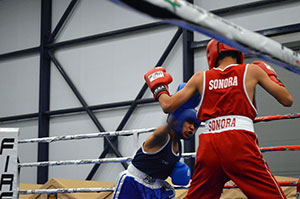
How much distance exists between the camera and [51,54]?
916 cm

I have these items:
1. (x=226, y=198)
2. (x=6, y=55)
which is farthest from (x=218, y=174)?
(x=6, y=55)

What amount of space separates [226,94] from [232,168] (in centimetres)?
33

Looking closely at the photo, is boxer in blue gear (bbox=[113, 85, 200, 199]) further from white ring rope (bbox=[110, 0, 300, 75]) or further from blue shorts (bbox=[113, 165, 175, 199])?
white ring rope (bbox=[110, 0, 300, 75])

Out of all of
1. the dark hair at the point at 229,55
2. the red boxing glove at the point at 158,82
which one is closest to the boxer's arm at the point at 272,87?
the dark hair at the point at 229,55

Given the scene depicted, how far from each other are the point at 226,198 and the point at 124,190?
148cm

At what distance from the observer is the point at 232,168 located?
218 cm

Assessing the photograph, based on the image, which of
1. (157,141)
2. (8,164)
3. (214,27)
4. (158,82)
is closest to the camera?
(214,27)

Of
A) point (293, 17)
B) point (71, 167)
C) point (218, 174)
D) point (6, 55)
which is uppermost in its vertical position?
point (6, 55)

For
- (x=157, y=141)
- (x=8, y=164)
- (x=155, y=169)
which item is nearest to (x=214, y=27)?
(x=157, y=141)

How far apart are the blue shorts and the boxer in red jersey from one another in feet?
2.46

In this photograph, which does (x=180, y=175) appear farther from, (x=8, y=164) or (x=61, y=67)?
(x=61, y=67)

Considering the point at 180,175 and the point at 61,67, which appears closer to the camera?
the point at 180,175

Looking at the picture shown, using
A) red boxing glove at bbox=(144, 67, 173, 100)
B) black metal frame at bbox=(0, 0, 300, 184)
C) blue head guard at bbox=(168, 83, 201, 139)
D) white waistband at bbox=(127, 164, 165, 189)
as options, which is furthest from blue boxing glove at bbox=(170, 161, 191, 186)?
black metal frame at bbox=(0, 0, 300, 184)

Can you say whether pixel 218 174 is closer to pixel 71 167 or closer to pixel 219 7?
pixel 219 7
